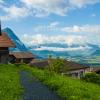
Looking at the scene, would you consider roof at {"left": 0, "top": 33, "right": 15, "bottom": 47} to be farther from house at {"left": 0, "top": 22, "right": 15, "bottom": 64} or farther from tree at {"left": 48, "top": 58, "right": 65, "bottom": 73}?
tree at {"left": 48, "top": 58, "right": 65, "bottom": 73}

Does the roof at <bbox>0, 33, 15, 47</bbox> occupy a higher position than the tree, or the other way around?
the roof at <bbox>0, 33, 15, 47</bbox>

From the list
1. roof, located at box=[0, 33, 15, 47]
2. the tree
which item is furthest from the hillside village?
the tree

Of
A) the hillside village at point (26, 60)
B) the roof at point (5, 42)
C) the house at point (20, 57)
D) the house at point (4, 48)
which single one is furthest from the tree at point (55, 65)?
the house at point (20, 57)

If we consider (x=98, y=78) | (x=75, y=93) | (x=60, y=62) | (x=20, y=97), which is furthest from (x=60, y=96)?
(x=60, y=62)

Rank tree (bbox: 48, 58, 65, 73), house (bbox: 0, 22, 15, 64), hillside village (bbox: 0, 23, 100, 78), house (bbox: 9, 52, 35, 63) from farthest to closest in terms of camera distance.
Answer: house (bbox: 9, 52, 35, 63) < hillside village (bbox: 0, 23, 100, 78) < house (bbox: 0, 22, 15, 64) < tree (bbox: 48, 58, 65, 73)

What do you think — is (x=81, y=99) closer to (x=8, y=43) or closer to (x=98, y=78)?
(x=98, y=78)

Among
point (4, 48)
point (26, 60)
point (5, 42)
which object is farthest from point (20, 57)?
point (5, 42)

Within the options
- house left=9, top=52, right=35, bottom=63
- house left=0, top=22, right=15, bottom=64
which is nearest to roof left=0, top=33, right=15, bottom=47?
house left=0, top=22, right=15, bottom=64

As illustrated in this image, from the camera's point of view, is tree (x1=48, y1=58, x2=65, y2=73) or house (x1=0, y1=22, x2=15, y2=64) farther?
house (x1=0, y1=22, x2=15, y2=64)

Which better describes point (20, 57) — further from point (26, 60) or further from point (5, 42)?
point (5, 42)

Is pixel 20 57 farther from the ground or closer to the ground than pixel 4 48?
closer to the ground

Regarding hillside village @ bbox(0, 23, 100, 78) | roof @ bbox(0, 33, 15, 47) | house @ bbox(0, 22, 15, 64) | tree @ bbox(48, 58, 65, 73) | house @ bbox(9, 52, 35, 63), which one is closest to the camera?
tree @ bbox(48, 58, 65, 73)

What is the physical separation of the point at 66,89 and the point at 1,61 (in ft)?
150

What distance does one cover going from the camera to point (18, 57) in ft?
356
